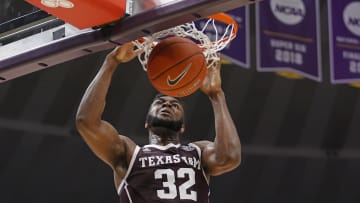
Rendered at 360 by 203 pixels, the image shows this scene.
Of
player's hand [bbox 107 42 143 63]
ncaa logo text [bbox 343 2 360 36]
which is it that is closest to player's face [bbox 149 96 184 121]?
player's hand [bbox 107 42 143 63]

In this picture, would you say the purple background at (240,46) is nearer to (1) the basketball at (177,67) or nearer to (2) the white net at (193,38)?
(2) the white net at (193,38)

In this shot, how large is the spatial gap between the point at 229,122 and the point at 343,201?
728cm

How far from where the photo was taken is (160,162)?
Result: 151 inches

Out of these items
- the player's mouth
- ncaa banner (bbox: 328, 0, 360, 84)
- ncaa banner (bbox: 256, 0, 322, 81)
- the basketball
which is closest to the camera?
the basketball

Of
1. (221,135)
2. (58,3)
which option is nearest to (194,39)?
(221,135)

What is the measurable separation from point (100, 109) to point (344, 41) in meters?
5.54

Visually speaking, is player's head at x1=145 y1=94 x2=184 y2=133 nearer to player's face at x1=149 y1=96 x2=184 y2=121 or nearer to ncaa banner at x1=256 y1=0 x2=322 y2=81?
player's face at x1=149 y1=96 x2=184 y2=121

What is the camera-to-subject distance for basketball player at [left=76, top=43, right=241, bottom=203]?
3699 mm

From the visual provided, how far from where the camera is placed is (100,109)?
3.68 m

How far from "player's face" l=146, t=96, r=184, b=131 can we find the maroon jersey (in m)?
0.15

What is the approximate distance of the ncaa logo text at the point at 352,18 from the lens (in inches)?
340

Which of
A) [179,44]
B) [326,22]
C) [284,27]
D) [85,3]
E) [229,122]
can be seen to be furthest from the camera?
[326,22]

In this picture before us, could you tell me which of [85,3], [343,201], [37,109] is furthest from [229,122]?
[343,201]

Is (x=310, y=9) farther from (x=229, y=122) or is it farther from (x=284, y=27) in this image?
(x=229, y=122)
